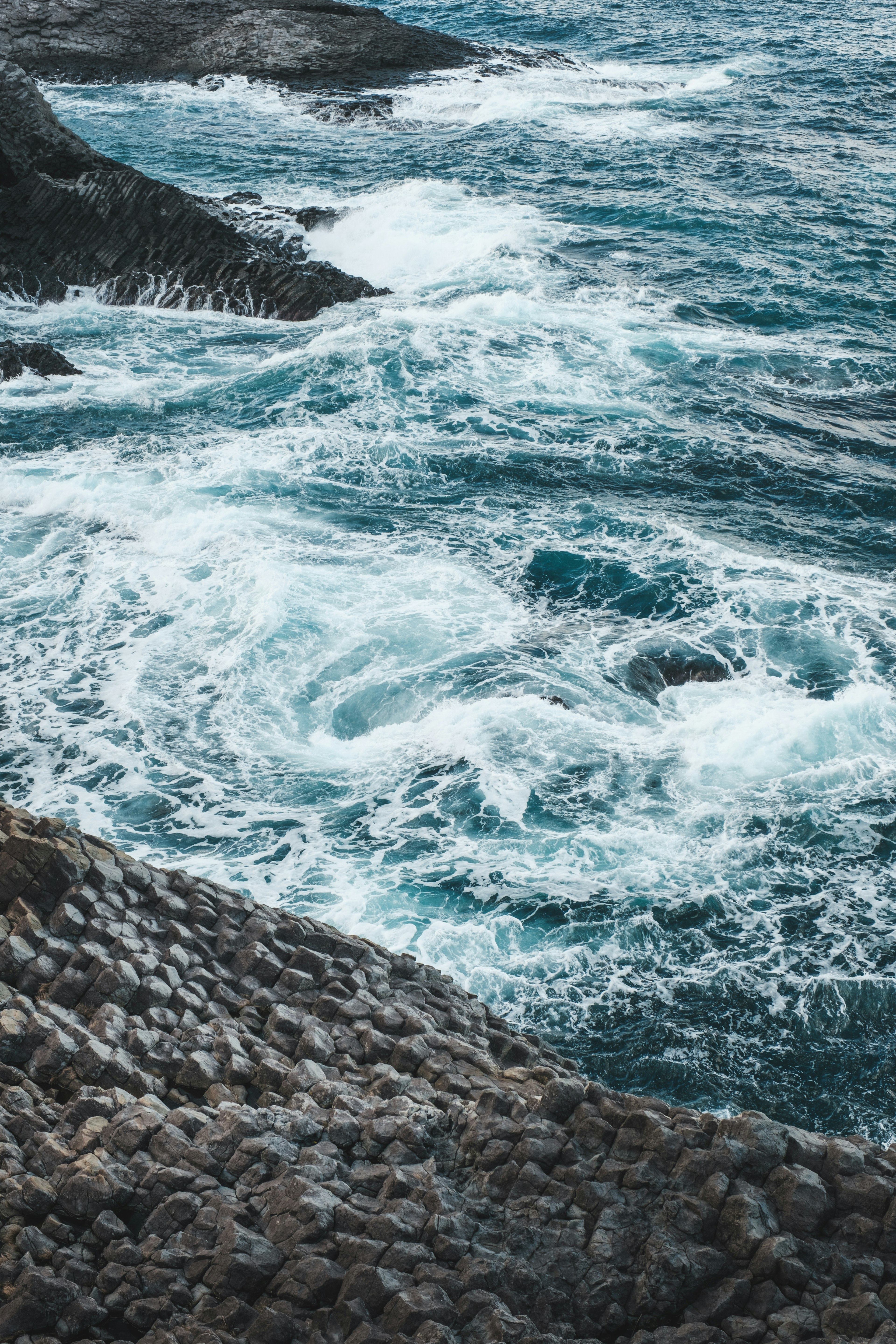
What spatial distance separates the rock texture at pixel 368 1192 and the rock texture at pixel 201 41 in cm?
4718

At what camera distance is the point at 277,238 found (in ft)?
97.5

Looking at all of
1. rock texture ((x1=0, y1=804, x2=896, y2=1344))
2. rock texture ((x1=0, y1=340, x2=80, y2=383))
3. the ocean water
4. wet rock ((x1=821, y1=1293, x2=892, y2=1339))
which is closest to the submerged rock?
the ocean water

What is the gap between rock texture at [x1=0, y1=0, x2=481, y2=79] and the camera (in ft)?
152

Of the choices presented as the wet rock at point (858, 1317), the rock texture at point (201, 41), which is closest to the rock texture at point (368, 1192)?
the wet rock at point (858, 1317)

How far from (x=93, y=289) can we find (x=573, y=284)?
39.2 ft

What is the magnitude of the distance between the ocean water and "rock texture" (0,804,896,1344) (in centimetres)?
314

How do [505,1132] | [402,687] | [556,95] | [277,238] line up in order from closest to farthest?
[505,1132] → [402,687] → [277,238] → [556,95]

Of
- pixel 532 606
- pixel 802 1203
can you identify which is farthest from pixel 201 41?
pixel 802 1203

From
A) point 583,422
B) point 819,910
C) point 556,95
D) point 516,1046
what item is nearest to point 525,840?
point 819,910

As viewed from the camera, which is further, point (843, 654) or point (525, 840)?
point (843, 654)

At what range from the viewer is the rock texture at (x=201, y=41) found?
46.3 m

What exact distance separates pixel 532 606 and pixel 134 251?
668 inches

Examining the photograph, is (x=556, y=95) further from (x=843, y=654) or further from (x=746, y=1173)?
(x=746, y=1173)

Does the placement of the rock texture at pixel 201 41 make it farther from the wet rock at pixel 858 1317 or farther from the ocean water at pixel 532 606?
the wet rock at pixel 858 1317
